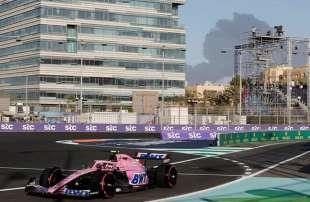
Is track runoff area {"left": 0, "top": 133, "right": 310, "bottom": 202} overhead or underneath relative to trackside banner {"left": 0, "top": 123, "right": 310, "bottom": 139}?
underneath

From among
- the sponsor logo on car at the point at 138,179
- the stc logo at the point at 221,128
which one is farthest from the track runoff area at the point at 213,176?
the stc logo at the point at 221,128

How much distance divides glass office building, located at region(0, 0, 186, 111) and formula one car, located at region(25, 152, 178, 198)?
86503mm

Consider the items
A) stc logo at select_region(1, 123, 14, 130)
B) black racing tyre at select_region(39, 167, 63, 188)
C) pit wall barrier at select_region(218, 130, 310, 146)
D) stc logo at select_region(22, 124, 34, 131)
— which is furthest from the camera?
stc logo at select_region(22, 124, 34, 131)

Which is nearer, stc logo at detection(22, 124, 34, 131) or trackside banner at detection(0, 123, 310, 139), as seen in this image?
trackside banner at detection(0, 123, 310, 139)

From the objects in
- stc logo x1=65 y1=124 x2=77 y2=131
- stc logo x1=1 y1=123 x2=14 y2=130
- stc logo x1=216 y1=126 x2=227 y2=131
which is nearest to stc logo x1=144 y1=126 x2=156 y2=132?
stc logo x1=65 y1=124 x2=77 y2=131

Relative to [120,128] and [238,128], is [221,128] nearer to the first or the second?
[238,128]

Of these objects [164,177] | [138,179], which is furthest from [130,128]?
[138,179]

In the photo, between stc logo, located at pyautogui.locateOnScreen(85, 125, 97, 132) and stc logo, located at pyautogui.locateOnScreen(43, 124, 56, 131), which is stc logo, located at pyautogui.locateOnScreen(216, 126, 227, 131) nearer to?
stc logo, located at pyautogui.locateOnScreen(85, 125, 97, 132)

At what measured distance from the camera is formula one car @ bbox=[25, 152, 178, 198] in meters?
13.3

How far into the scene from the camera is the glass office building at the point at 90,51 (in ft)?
344

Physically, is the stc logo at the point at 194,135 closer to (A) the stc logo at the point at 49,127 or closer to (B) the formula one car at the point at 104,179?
(A) the stc logo at the point at 49,127

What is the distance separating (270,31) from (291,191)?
251ft

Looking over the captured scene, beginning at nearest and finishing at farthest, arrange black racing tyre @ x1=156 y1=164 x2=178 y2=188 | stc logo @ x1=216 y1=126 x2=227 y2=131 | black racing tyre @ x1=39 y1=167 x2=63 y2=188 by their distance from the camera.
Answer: black racing tyre @ x1=39 y1=167 x2=63 y2=188 < black racing tyre @ x1=156 y1=164 x2=178 y2=188 < stc logo @ x1=216 y1=126 x2=227 y2=131

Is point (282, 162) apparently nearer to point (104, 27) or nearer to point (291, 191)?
point (291, 191)
